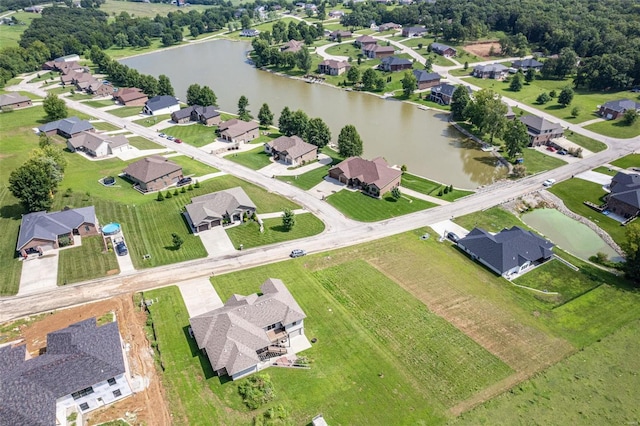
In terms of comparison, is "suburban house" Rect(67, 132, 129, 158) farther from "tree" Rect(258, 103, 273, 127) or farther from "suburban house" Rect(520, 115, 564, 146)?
"suburban house" Rect(520, 115, 564, 146)

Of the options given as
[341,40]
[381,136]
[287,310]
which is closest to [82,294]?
[287,310]

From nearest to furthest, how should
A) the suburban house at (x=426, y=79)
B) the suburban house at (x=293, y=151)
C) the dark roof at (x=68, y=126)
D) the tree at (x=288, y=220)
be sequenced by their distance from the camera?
the tree at (x=288, y=220) → the suburban house at (x=293, y=151) → the dark roof at (x=68, y=126) → the suburban house at (x=426, y=79)

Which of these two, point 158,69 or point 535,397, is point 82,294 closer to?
point 535,397

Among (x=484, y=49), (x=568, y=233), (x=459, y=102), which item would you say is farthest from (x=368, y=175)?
(x=484, y=49)

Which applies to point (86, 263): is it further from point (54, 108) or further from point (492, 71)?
point (492, 71)

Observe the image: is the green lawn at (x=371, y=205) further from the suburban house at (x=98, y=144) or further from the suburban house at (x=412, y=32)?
the suburban house at (x=412, y=32)

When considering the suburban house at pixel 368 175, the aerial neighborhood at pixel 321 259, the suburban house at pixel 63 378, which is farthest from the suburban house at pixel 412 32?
the suburban house at pixel 63 378
